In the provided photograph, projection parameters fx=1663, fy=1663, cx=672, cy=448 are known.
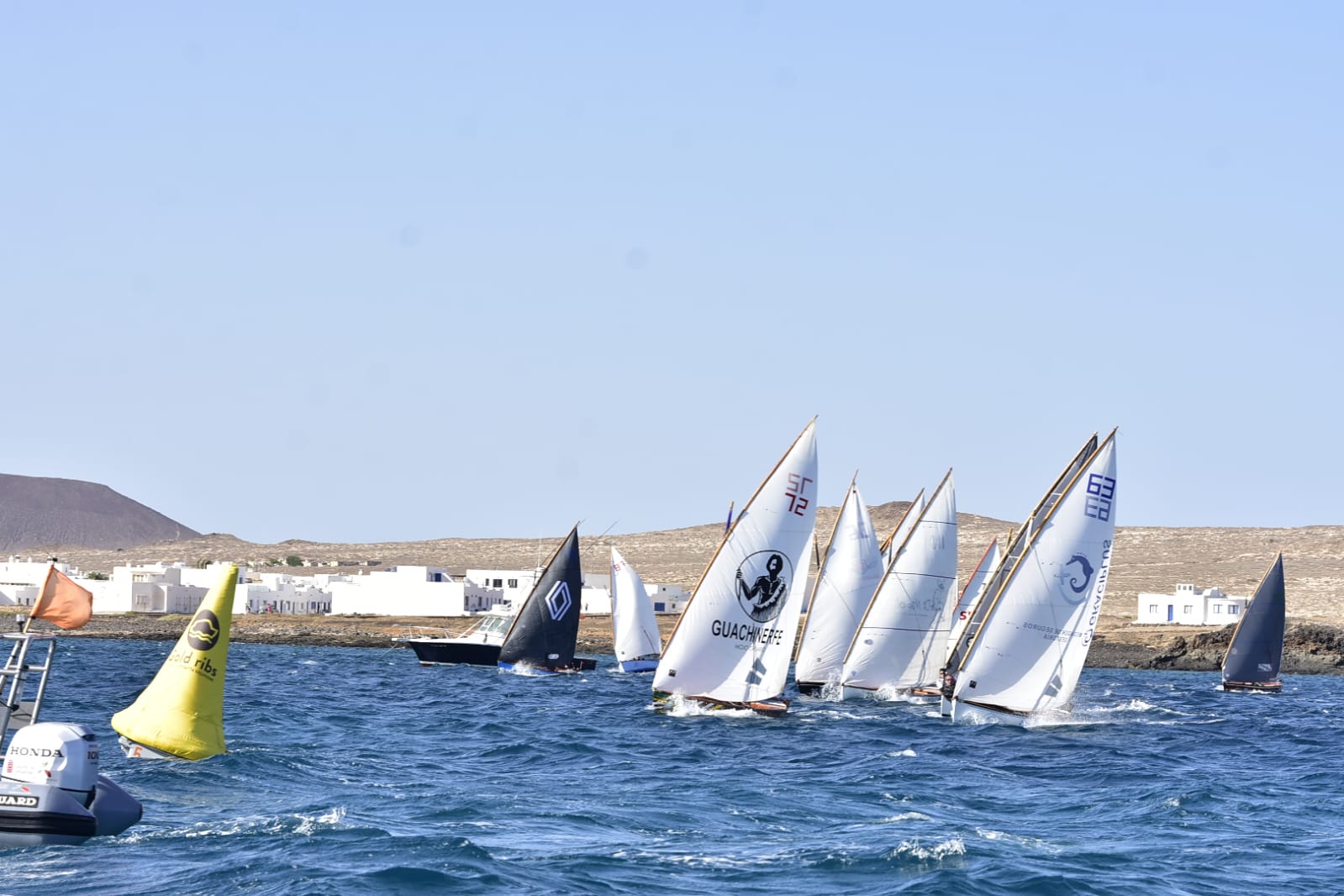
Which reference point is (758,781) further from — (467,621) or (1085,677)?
(467,621)

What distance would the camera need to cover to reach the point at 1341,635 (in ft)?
436

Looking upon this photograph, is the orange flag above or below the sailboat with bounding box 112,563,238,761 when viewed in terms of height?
above

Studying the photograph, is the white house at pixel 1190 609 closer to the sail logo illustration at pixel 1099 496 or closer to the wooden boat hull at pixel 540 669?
the wooden boat hull at pixel 540 669

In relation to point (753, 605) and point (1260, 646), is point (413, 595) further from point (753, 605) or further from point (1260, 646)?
point (753, 605)

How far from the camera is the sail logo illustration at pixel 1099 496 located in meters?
52.1

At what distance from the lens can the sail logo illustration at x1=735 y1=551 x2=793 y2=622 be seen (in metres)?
54.7

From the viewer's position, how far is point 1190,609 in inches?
5940

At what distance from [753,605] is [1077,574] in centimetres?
1048

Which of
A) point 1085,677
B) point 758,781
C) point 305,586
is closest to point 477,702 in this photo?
point 758,781

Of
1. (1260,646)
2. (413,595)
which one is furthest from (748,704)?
(413,595)

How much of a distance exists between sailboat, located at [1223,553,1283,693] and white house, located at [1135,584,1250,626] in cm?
5476

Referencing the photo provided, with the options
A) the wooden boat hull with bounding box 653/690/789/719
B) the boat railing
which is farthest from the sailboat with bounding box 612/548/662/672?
the boat railing

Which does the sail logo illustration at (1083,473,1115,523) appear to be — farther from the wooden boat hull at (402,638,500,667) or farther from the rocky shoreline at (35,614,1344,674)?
the rocky shoreline at (35,614,1344,674)

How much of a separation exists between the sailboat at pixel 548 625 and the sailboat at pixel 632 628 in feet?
22.0
